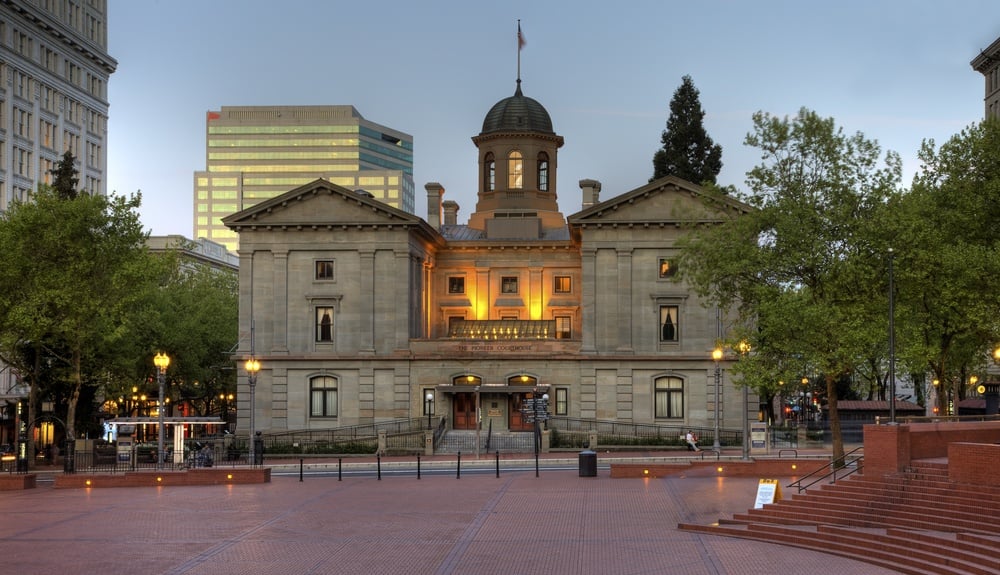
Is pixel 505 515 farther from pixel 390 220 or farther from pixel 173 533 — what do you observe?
pixel 390 220

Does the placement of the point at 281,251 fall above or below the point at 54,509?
above

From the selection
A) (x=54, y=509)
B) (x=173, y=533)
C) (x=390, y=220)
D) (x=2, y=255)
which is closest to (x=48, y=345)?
(x=2, y=255)

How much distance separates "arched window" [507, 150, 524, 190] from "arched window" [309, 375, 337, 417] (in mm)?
20220

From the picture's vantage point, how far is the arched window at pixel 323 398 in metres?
70.2

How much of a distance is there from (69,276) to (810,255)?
37.2m

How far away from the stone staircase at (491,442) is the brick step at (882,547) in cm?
3586

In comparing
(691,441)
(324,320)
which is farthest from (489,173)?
(691,441)

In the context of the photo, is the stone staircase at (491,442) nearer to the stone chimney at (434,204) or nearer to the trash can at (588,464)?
the stone chimney at (434,204)

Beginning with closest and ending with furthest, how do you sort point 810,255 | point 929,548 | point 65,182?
point 929,548 < point 810,255 < point 65,182

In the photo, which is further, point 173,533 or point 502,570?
point 173,533

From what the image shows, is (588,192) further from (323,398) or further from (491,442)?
(323,398)

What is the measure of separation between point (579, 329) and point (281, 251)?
20.3 metres

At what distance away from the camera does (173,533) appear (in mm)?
31391

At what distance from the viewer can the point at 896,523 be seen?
28891mm
